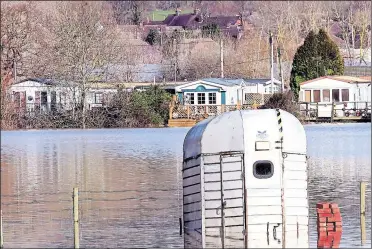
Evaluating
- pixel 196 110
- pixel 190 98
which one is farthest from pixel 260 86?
pixel 196 110

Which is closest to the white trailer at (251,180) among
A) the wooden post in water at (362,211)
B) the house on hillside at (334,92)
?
the wooden post in water at (362,211)

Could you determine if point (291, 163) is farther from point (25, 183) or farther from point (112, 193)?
point (25, 183)

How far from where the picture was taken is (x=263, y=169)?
19484 mm

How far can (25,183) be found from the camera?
34062mm

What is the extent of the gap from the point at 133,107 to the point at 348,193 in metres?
36.5

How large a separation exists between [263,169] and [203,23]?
71324mm

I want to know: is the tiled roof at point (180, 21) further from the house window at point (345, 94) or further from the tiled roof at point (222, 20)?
the house window at point (345, 94)

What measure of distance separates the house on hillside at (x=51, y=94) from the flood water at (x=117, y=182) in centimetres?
324

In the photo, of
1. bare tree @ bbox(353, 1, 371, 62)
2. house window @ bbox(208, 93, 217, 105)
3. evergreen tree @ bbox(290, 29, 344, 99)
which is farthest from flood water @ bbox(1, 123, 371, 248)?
bare tree @ bbox(353, 1, 371, 62)

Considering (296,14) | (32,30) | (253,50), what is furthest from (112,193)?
(296,14)

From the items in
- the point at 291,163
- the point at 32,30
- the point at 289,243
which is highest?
the point at 32,30

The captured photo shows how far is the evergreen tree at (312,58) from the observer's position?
7044cm

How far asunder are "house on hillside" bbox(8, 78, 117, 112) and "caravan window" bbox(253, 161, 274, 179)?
46.3 meters

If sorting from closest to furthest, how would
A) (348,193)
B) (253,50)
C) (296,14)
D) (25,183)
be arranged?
(348,193) < (25,183) < (253,50) < (296,14)
